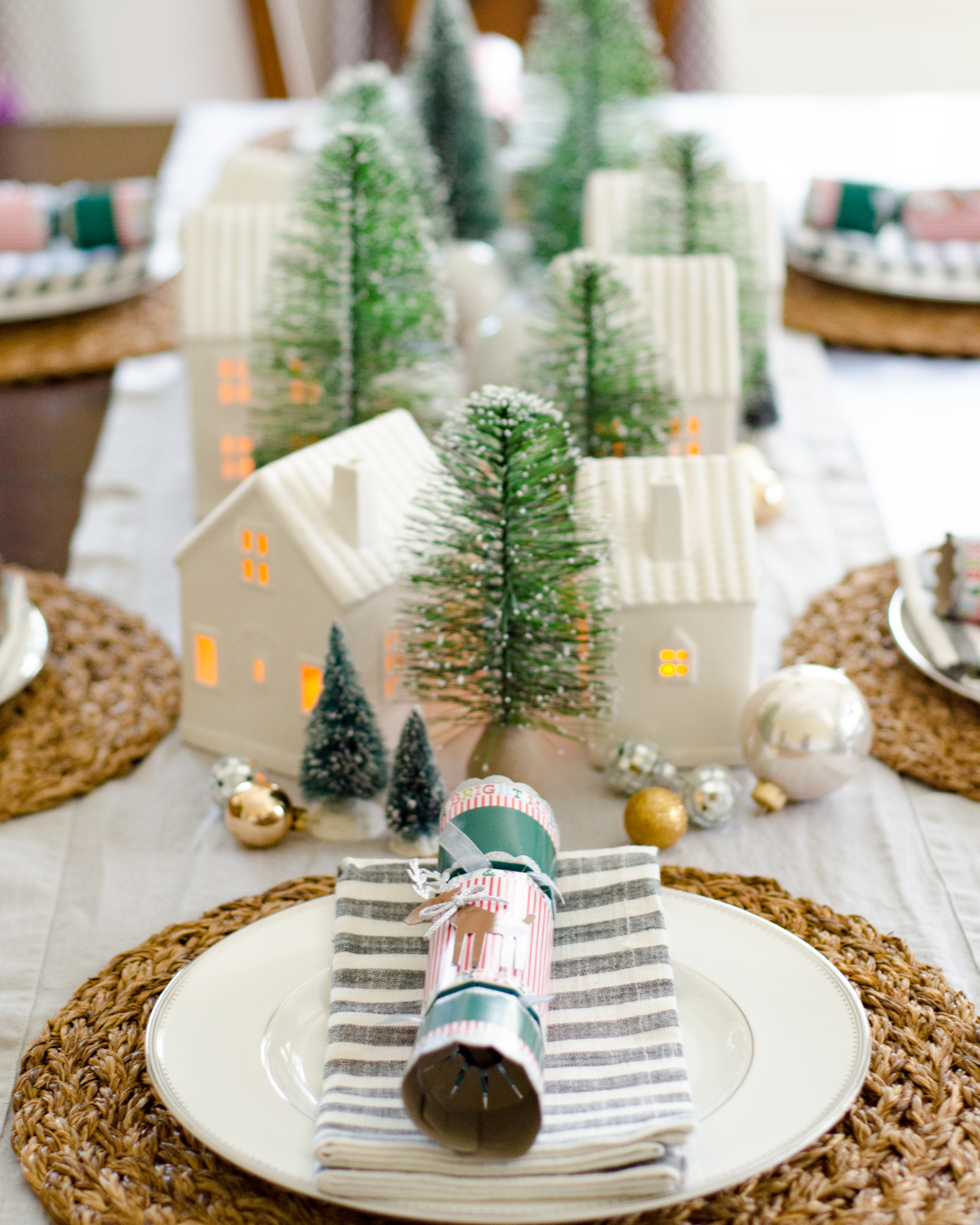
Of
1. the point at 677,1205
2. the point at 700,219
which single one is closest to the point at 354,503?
the point at 677,1205

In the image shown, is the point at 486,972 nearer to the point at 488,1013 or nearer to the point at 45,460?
the point at 488,1013

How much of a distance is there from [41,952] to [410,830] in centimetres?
32

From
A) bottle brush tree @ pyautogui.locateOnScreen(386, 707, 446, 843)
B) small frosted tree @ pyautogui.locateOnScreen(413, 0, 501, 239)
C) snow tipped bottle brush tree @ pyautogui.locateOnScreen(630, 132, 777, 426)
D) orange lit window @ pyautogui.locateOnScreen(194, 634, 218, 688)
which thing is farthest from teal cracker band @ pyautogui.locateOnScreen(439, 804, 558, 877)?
small frosted tree @ pyautogui.locateOnScreen(413, 0, 501, 239)

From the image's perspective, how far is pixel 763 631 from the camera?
157 cm

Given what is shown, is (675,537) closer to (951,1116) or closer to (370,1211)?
(951,1116)

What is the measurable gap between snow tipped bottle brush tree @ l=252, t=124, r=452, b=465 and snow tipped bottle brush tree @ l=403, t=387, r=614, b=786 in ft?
1.27

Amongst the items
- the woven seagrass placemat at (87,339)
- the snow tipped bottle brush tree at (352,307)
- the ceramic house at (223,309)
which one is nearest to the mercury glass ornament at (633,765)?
the snow tipped bottle brush tree at (352,307)

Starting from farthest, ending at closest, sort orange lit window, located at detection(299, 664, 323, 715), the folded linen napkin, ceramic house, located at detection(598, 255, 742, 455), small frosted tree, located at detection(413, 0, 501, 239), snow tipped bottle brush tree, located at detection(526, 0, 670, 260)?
small frosted tree, located at detection(413, 0, 501, 239), snow tipped bottle brush tree, located at detection(526, 0, 670, 260), ceramic house, located at detection(598, 255, 742, 455), orange lit window, located at detection(299, 664, 323, 715), the folded linen napkin

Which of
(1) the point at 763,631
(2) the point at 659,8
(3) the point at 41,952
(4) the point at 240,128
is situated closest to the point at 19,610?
(3) the point at 41,952

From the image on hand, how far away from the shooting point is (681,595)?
128 cm

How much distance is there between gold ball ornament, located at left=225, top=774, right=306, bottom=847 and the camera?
1.22m

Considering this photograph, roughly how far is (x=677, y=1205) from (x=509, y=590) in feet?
1.72

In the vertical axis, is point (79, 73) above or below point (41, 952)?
above

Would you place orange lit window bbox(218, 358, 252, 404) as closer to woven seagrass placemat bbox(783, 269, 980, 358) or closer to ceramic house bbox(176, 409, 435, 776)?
ceramic house bbox(176, 409, 435, 776)
